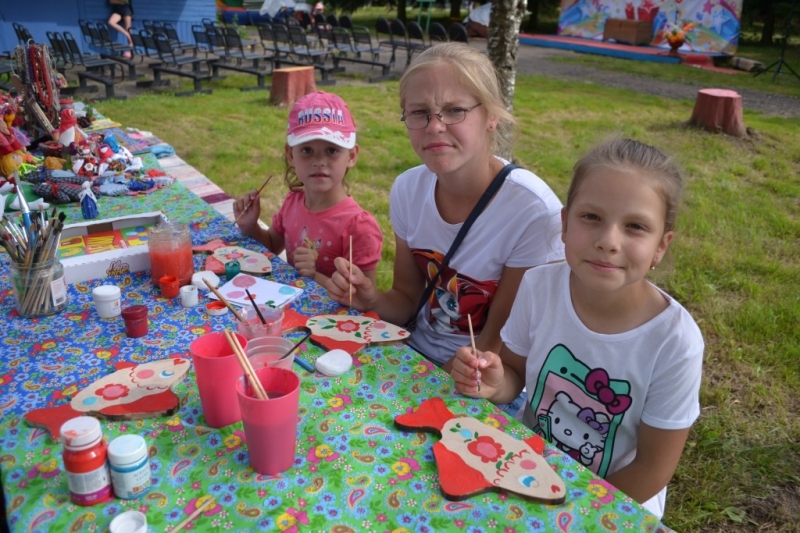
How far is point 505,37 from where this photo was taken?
17.9 ft

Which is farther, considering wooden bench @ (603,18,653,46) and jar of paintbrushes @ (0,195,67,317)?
wooden bench @ (603,18,653,46)

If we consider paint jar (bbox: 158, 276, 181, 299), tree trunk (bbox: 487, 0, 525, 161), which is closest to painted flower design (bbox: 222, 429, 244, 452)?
paint jar (bbox: 158, 276, 181, 299)

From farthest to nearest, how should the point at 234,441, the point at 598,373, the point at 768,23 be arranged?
1. the point at 768,23
2. the point at 598,373
3. the point at 234,441

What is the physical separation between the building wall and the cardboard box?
13.5 metres

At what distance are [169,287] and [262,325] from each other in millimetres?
541

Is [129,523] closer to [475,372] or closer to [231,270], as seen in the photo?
[475,372]

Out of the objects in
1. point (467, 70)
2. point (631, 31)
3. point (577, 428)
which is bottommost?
point (577, 428)

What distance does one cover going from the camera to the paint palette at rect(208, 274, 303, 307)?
192 cm

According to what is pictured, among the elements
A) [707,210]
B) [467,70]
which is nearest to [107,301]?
[467,70]

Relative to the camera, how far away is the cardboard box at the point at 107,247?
6.58ft

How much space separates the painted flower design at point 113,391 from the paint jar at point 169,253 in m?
0.58

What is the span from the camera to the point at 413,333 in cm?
226

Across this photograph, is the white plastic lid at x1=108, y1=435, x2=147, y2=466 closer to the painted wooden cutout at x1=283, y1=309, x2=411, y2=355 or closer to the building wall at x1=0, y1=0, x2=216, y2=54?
the painted wooden cutout at x1=283, y1=309, x2=411, y2=355

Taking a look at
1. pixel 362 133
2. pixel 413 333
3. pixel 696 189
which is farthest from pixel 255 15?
pixel 413 333
